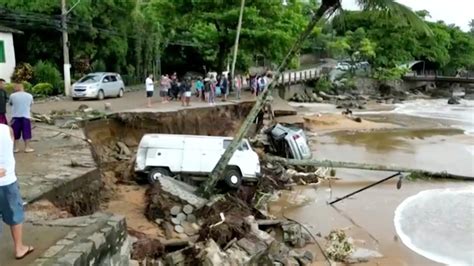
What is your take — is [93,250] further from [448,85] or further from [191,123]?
[448,85]

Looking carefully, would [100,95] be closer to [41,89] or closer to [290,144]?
[41,89]

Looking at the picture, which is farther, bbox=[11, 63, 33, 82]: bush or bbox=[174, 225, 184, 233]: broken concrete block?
bbox=[11, 63, 33, 82]: bush

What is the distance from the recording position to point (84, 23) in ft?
108

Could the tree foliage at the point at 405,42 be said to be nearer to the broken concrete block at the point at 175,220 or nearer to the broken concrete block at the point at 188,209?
the broken concrete block at the point at 188,209

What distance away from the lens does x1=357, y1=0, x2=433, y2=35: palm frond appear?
14.3m

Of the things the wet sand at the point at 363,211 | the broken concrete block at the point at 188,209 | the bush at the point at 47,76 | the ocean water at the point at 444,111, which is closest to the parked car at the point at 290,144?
the wet sand at the point at 363,211

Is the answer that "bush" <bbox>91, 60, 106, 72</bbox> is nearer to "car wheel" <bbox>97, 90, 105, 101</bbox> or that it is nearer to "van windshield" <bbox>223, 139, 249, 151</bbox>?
"car wheel" <bbox>97, 90, 105, 101</bbox>

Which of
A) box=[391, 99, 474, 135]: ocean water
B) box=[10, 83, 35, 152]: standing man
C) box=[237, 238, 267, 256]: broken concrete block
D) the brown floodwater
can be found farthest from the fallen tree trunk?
box=[391, 99, 474, 135]: ocean water

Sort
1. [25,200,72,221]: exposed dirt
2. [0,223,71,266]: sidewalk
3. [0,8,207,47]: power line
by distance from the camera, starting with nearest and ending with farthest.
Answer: [0,223,71,266]: sidewalk, [25,200,72,221]: exposed dirt, [0,8,207,47]: power line

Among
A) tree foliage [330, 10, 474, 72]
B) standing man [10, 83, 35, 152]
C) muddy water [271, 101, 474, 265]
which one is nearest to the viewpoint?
standing man [10, 83, 35, 152]

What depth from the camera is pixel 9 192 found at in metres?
5.62

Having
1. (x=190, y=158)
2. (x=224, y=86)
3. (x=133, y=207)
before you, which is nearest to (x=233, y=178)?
(x=190, y=158)

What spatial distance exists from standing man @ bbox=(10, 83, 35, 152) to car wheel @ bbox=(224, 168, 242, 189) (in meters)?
5.88

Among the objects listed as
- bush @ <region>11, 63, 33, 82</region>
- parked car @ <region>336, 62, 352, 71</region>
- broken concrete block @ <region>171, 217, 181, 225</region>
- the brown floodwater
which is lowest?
the brown floodwater
